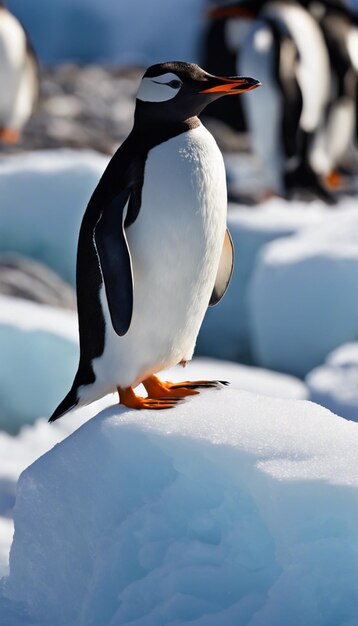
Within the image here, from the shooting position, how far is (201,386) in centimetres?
224

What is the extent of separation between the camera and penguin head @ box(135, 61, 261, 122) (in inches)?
85.4

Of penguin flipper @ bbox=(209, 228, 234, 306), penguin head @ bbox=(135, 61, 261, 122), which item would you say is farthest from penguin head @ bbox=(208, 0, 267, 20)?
penguin head @ bbox=(135, 61, 261, 122)

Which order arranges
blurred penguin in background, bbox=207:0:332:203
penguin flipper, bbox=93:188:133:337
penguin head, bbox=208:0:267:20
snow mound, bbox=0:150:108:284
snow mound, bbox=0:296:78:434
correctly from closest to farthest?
1. penguin flipper, bbox=93:188:133:337
2. snow mound, bbox=0:296:78:434
3. snow mound, bbox=0:150:108:284
4. blurred penguin in background, bbox=207:0:332:203
5. penguin head, bbox=208:0:267:20

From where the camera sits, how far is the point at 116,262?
2.06m

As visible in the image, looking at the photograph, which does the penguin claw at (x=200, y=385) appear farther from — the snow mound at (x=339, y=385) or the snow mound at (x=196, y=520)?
the snow mound at (x=339, y=385)

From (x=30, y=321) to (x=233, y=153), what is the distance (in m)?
5.91

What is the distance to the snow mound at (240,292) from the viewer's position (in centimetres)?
575

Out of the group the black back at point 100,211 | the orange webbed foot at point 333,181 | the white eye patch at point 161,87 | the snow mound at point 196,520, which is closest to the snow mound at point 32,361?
the black back at point 100,211

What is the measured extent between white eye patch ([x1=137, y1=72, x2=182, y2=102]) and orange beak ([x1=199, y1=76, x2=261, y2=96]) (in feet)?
0.16

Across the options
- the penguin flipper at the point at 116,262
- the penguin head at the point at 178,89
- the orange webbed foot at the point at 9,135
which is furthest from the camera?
the orange webbed foot at the point at 9,135

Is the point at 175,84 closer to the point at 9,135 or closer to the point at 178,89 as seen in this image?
the point at 178,89

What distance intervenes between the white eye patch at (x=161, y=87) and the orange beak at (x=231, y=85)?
0.05m

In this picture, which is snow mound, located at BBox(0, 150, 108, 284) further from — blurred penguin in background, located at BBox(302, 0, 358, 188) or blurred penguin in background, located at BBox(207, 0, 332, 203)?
blurred penguin in background, located at BBox(302, 0, 358, 188)

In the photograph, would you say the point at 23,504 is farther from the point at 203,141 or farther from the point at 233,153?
the point at 233,153
